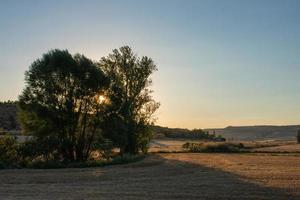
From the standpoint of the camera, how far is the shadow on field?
71.9 feet

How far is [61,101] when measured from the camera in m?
42.2

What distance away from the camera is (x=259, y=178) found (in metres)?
28.2

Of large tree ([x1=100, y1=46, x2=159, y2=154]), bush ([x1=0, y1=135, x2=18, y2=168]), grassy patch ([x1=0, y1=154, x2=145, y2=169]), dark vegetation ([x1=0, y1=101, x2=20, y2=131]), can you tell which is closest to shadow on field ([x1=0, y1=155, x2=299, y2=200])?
grassy patch ([x1=0, y1=154, x2=145, y2=169])

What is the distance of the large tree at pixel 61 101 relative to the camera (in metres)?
41.8

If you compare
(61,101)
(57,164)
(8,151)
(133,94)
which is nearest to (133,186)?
(57,164)

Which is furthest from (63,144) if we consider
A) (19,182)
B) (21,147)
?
(19,182)

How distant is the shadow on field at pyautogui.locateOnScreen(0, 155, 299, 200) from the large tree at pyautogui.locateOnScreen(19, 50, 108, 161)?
8.97m

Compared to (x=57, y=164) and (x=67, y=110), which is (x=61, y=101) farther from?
(x=57, y=164)

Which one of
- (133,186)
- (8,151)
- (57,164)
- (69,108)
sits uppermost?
(69,108)

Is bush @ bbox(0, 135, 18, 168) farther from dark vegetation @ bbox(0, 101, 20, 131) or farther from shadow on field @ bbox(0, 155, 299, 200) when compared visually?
dark vegetation @ bbox(0, 101, 20, 131)

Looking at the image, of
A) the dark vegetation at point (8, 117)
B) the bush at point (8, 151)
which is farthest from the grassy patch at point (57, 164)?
the dark vegetation at point (8, 117)

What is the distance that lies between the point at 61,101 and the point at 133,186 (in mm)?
18414

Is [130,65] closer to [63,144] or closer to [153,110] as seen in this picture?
[153,110]

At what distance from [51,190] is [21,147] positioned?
16701 mm
